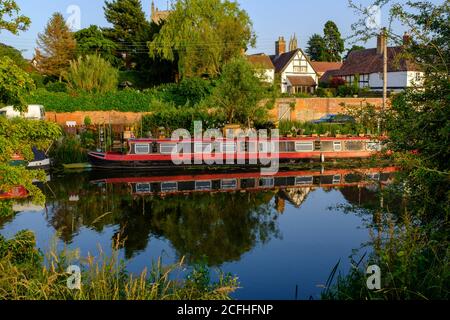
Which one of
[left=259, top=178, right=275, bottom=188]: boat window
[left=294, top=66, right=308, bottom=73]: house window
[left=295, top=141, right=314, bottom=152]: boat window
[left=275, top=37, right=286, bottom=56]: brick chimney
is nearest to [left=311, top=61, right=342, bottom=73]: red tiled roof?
[left=275, top=37, right=286, bottom=56]: brick chimney

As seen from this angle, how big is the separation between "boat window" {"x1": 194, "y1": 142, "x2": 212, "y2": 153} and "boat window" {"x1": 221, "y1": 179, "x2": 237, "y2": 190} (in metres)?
3.17

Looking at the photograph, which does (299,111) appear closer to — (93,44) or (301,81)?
(301,81)

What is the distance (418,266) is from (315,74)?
52.7 metres

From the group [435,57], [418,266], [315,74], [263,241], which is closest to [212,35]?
[315,74]

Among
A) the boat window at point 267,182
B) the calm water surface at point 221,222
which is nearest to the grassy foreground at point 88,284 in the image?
the calm water surface at point 221,222

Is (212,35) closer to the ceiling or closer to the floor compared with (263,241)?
closer to the ceiling

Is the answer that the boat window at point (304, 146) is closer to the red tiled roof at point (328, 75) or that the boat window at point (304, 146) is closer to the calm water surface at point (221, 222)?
the calm water surface at point (221, 222)

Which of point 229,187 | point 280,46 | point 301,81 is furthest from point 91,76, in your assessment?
point 280,46

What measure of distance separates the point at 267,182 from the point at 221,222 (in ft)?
24.9

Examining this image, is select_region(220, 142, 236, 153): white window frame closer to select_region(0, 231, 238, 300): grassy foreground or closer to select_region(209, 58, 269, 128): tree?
select_region(209, 58, 269, 128): tree
